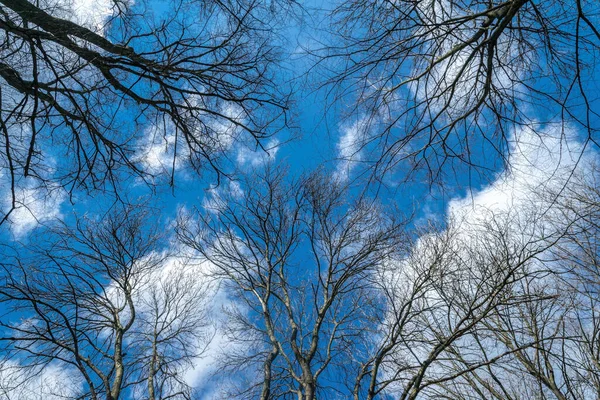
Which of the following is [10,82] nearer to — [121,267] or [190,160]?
[190,160]

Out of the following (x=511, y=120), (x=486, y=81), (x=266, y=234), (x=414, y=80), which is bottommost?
(x=511, y=120)

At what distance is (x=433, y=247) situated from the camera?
249 inches

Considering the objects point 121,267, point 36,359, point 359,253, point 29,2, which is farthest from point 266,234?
point 29,2

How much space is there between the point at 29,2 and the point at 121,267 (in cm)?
552

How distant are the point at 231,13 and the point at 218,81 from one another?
633 millimetres

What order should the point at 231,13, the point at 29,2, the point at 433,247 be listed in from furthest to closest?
the point at 433,247
the point at 231,13
the point at 29,2

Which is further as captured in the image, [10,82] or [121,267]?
[121,267]

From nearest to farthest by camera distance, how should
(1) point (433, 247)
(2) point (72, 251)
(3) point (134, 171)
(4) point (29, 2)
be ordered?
(4) point (29, 2)
(3) point (134, 171)
(1) point (433, 247)
(2) point (72, 251)

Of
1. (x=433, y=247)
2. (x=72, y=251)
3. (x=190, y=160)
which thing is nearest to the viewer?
(x=190, y=160)

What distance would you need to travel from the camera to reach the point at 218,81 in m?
3.43

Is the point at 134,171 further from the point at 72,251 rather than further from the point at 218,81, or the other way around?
the point at 72,251

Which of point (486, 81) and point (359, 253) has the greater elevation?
point (359, 253)

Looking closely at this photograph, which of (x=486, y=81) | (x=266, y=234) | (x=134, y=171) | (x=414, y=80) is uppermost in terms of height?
(x=266, y=234)

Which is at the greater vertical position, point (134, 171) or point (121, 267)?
point (121, 267)
